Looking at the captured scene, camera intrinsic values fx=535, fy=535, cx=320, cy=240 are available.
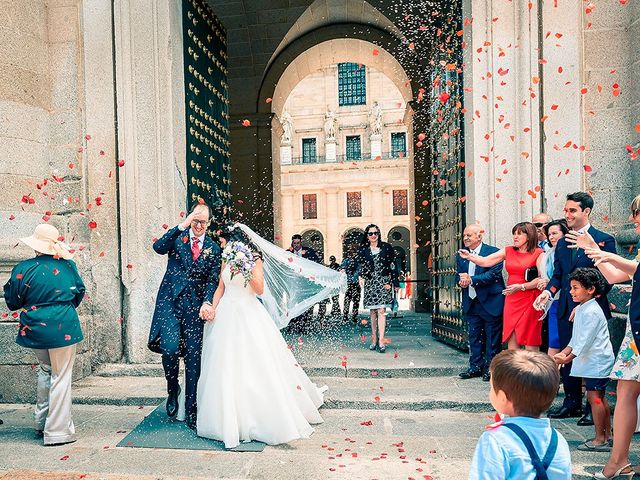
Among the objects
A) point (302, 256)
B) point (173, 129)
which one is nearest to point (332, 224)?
point (302, 256)

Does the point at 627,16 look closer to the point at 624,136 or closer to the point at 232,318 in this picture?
the point at 624,136

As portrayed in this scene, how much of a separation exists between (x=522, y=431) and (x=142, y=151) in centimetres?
606

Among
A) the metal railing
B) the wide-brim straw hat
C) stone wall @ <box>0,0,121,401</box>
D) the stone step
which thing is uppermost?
the metal railing

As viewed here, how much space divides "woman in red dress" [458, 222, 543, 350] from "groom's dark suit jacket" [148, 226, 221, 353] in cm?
295

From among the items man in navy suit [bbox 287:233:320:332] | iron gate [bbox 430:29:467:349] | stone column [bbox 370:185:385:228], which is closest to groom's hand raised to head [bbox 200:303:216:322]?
iron gate [bbox 430:29:467:349]

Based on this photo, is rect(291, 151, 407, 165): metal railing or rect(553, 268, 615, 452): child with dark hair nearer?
rect(553, 268, 615, 452): child with dark hair

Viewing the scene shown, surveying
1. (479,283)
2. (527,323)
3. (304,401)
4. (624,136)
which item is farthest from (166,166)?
(624,136)

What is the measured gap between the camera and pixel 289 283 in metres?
5.83

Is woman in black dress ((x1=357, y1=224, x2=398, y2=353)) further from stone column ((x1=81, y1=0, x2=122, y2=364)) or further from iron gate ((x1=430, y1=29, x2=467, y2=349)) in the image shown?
stone column ((x1=81, y1=0, x2=122, y2=364))

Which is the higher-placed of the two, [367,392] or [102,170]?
[102,170]

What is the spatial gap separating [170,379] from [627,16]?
6.39 m

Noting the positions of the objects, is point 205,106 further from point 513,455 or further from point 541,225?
point 513,455

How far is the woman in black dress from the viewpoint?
299 inches

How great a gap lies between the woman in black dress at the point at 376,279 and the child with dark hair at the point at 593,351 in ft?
11.3
